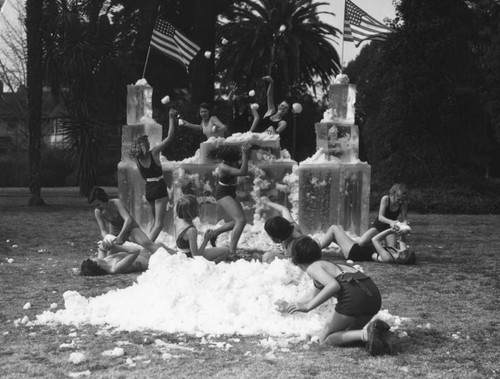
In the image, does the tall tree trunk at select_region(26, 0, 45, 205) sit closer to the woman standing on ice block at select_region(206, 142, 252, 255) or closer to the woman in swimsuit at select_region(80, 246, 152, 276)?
the woman standing on ice block at select_region(206, 142, 252, 255)

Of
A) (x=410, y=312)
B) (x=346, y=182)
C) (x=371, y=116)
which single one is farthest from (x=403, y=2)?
(x=410, y=312)

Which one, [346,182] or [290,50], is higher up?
[290,50]

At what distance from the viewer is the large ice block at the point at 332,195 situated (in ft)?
36.5

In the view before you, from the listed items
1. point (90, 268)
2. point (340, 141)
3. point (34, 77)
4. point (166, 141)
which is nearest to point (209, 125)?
point (166, 141)

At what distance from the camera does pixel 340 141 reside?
37.0ft

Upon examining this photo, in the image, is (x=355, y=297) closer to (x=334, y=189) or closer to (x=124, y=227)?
(x=124, y=227)

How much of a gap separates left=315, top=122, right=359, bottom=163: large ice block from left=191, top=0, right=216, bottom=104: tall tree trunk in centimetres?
1311

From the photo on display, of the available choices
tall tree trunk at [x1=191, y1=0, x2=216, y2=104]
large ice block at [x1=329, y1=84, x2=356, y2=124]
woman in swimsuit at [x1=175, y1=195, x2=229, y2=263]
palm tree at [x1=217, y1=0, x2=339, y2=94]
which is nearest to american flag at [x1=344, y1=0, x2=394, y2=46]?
large ice block at [x1=329, y1=84, x2=356, y2=124]

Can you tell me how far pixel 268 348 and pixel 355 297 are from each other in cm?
66

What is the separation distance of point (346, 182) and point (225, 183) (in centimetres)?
213

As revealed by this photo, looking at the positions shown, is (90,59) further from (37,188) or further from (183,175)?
(183,175)

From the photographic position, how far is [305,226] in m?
11.2

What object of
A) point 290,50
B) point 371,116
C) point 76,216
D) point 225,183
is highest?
point 290,50

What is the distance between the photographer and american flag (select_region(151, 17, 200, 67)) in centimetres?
1390
